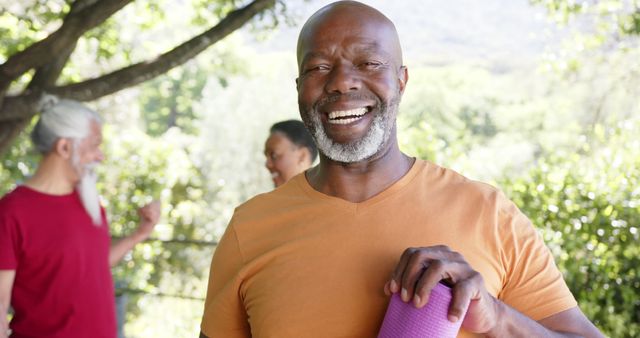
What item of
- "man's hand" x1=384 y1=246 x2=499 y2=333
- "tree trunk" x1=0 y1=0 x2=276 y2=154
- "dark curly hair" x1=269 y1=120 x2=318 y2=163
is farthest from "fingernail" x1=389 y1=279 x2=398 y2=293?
"tree trunk" x1=0 y1=0 x2=276 y2=154

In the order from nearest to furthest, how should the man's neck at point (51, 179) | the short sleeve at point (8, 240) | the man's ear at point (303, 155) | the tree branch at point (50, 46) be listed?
the short sleeve at point (8, 240) → the man's neck at point (51, 179) → the man's ear at point (303, 155) → the tree branch at point (50, 46)

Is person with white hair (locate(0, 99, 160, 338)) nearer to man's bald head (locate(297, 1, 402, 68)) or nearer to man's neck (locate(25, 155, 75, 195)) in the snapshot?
man's neck (locate(25, 155, 75, 195))

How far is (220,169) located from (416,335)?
89.8 feet

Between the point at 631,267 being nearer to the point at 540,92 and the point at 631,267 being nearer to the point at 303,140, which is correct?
the point at 303,140

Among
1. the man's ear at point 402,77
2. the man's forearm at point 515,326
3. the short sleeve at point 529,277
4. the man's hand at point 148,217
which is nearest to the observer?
the man's forearm at point 515,326

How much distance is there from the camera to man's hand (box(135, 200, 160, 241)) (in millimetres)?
3326

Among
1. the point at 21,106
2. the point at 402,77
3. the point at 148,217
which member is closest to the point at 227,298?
the point at 402,77

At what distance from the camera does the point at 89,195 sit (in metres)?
3.00

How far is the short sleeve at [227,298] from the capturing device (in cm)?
160

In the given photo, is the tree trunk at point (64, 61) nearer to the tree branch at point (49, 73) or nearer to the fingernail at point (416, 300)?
the tree branch at point (49, 73)

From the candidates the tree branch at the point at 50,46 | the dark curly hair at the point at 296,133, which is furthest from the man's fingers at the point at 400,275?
the tree branch at the point at 50,46

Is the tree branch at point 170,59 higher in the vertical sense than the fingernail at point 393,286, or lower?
lower

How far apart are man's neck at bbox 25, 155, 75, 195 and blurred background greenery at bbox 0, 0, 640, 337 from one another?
249 cm

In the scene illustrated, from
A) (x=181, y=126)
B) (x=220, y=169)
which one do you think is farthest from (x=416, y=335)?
(x=181, y=126)
